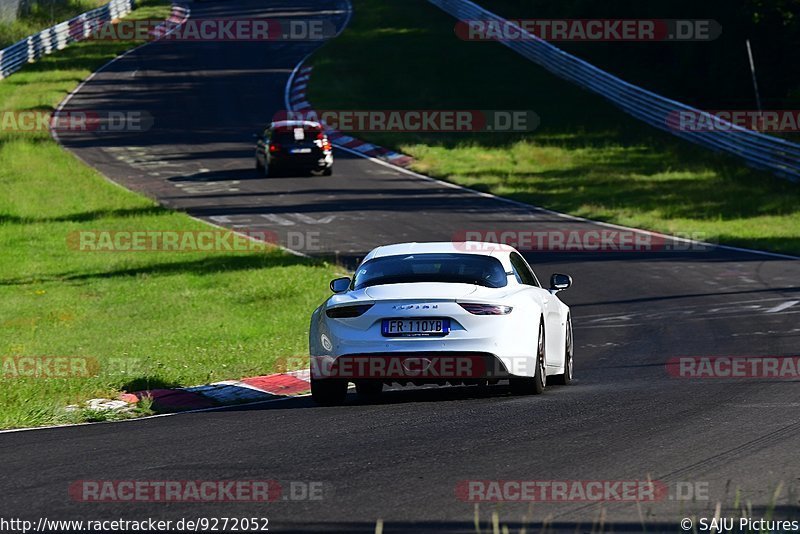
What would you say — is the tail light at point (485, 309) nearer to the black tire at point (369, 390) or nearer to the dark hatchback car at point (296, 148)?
the black tire at point (369, 390)

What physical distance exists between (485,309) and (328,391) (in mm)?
1509

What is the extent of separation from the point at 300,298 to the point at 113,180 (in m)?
16.0

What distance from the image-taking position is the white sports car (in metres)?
10.3

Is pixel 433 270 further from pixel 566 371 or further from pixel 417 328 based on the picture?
pixel 566 371

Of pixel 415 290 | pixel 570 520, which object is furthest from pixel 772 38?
pixel 570 520

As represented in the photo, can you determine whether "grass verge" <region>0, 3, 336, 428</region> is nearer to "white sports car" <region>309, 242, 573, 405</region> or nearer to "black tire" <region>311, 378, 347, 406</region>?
"black tire" <region>311, 378, 347, 406</region>

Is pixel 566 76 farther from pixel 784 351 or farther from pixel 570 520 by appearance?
pixel 570 520

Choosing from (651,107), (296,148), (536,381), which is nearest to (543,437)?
(536,381)

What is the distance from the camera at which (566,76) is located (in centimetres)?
4916

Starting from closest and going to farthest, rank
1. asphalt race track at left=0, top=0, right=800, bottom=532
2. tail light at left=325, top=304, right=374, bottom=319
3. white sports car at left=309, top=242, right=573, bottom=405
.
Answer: asphalt race track at left=0, top=0, right=800, bottom=532 → white sports car at left=309, top=242, right=573, bottom=405 → tail light at left=325, top=304, right=374, bottom=319

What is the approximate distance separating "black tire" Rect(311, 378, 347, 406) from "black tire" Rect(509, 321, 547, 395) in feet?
4.63

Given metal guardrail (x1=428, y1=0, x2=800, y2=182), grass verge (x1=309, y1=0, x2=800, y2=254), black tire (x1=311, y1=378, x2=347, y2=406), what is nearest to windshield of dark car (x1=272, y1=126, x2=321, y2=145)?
grass verge (x1=309, y1=0, x2=800, y2=254)

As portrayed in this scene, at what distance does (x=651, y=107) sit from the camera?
42.1 m

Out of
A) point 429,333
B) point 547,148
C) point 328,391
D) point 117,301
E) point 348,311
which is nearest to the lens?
point 429,333
